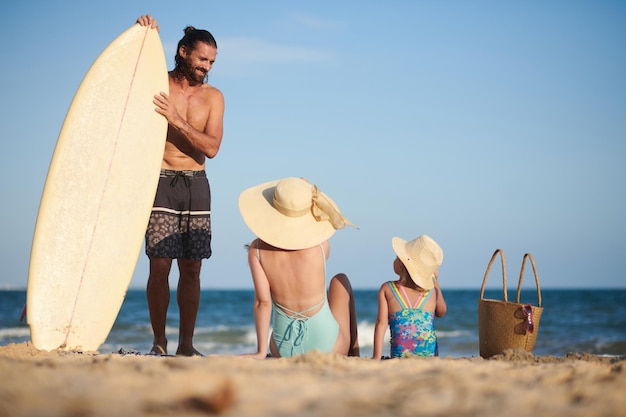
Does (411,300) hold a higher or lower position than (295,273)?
lower

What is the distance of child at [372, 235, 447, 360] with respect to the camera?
3932mm

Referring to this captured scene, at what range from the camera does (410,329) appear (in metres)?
3.97

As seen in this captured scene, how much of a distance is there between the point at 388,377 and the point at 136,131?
2743 mm

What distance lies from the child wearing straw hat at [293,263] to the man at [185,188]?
0.68 metres

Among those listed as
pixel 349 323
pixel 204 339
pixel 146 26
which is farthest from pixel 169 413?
pixel 204 339

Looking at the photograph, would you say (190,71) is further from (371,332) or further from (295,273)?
(371,332)

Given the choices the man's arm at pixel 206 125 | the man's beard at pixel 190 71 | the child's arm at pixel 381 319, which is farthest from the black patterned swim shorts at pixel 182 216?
the child's arm at pixel 381 319

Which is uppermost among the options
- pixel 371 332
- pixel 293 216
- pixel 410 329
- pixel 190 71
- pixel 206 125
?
pixel 190 71

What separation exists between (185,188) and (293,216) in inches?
39.6

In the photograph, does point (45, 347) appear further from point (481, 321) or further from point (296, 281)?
point (481, 321)

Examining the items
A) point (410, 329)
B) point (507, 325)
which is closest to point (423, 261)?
point (410, 329)

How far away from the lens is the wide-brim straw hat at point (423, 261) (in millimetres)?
3922

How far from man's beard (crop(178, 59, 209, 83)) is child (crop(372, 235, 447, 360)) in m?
1.68

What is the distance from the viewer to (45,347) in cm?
385
